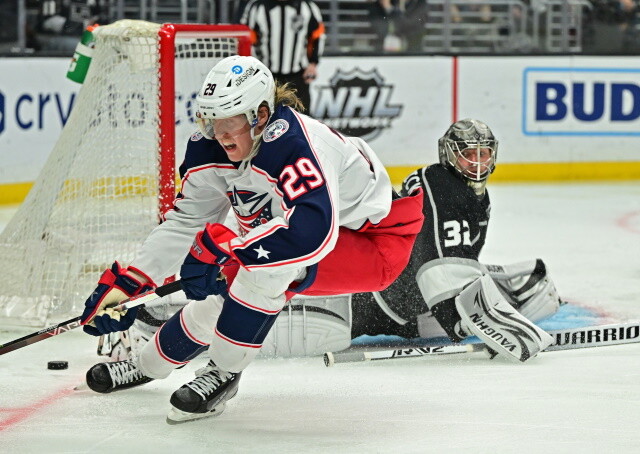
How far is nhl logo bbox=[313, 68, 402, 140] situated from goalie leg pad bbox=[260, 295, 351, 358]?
3.94 metres

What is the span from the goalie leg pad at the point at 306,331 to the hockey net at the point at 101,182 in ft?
2.07

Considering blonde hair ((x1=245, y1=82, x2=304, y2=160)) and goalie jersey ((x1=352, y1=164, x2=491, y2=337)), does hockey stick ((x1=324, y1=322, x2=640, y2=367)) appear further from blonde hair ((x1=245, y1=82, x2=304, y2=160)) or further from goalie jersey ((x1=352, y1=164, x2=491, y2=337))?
blonde hair ((x1=245, y1=82, x2=304, y2=160))

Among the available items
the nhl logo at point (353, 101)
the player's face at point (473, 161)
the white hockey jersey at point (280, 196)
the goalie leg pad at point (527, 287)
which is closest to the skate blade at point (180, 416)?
the white hockey jersey at point (280, 196)

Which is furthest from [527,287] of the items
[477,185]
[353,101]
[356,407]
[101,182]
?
[353,101]

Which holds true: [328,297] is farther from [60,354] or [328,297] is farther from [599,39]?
[599,39]

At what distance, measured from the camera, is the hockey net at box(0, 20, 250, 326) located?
3770 millimetres

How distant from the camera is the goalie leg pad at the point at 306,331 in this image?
11.0ft

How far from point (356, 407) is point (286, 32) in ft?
13.6

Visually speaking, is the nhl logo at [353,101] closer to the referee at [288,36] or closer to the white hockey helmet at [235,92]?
the referee at [288,36]

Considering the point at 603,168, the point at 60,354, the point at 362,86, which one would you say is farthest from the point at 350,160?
the point at 603,168

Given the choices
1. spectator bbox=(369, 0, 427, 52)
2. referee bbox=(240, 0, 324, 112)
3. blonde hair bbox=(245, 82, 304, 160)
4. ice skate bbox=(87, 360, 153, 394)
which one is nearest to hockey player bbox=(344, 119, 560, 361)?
blonde hair bbox=(245, 82, 304, 160)

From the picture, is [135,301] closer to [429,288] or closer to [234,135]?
[234,135]

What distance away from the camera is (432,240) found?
11.1 ft

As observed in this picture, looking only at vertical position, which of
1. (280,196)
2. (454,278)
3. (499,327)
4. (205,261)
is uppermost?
(280,196)
